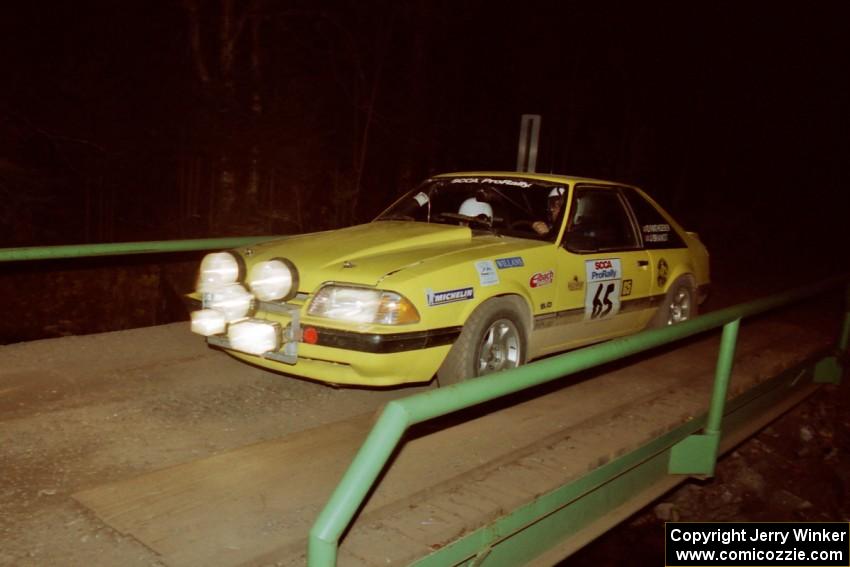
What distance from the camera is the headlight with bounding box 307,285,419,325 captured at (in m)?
4.25

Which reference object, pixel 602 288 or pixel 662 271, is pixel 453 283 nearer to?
pixel 602 288

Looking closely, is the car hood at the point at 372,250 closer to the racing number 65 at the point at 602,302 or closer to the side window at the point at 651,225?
the racing number 65 at the point at 602,302

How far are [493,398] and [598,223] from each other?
12.9ft

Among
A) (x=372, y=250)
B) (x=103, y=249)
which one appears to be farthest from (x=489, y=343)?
(x=103, y=249)

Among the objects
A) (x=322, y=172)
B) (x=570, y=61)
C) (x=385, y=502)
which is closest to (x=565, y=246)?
(x=385, y=502)

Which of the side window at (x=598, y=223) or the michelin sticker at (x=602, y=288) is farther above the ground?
the side window at (x=598, y=223)

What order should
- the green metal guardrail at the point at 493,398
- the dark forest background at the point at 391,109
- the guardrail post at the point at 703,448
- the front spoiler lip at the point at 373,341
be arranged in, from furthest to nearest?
the dark forest background at the point at 391,109
the guardrail post at the point at 703,448
the front spoiler lip at the point at 373,341
the green metal guardrail at the point at 493,398

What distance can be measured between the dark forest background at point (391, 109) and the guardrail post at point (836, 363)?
9886 mm

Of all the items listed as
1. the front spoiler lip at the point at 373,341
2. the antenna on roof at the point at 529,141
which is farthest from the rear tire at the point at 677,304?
the front spoiler lip at the point at 373,341

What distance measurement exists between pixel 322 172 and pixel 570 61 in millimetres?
11745

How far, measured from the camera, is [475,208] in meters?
5.85

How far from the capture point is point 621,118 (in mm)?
27656

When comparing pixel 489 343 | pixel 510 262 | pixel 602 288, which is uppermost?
pixel 510 262

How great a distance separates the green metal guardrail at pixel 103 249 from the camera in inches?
207
